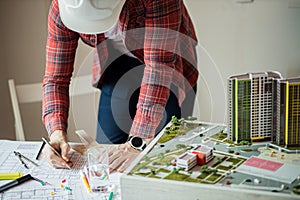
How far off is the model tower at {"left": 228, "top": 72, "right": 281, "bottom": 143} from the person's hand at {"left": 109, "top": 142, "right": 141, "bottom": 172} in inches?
11.5

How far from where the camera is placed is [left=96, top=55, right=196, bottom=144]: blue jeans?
168cm

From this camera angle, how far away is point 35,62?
2.49 m

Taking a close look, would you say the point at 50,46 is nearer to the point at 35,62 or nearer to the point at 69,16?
the point at 69,16

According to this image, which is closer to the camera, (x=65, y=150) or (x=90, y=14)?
(x=90, y=14)

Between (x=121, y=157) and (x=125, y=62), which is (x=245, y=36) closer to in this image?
(x=125, y=62)

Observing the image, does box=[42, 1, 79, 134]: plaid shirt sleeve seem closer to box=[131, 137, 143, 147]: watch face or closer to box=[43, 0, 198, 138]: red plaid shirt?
box=[43, 0, 198, 138]: red plaid shirt

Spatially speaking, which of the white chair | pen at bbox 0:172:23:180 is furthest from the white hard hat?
the white chair

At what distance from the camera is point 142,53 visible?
156 cm

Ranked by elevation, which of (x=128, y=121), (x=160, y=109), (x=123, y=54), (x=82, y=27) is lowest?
(x=128, y=121)

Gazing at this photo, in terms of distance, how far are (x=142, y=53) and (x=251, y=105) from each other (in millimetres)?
527

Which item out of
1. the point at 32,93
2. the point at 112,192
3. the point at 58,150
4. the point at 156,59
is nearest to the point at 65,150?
the point at 58,150

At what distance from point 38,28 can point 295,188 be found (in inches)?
72.6

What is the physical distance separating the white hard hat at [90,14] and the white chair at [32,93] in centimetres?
87

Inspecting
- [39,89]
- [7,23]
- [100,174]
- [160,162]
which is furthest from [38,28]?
[160,162]
